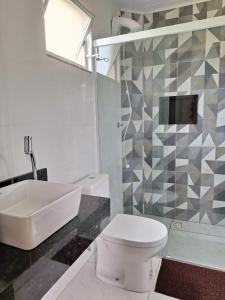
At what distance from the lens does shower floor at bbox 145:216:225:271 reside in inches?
84.8

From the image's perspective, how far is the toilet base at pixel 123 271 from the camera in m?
1.75

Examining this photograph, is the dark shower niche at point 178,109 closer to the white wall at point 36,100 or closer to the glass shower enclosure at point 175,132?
the glass shower enclosure at point 175,132

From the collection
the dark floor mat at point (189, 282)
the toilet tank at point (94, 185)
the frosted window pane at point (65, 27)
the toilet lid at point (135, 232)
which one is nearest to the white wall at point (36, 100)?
the toilet tank at point (94, 185)

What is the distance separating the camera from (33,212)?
3.34ft

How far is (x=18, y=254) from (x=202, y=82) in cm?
265

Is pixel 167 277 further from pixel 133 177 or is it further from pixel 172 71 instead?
pixel 172 71

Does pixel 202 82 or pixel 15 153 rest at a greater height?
pixel 202 82

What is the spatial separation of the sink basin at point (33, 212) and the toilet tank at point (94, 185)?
1.71ft

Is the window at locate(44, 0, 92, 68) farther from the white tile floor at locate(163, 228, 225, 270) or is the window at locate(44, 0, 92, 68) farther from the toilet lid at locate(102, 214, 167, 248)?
the white tile floor at locate(163, 228, 225, 270)

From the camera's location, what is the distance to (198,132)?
2771 mm

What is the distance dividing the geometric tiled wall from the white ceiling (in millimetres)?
68

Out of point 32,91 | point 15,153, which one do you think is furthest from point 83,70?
point 15,153

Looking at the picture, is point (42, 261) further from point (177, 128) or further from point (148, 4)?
point (148, 4)

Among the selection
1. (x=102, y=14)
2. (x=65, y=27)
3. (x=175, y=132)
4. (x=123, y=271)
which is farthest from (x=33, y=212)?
(x=175, y=132)
